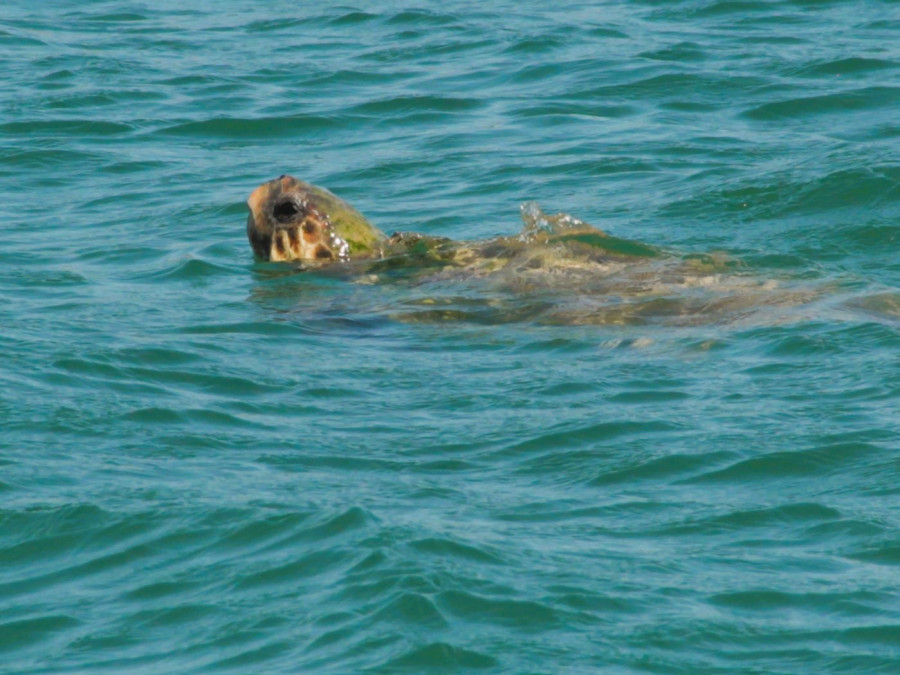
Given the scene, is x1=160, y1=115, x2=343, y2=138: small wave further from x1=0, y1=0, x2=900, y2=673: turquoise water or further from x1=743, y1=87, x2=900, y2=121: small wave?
x1=743, y1=87, x2=900, y2=121: small wave

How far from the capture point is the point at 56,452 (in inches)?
264

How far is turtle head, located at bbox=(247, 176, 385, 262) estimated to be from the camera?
10352 millimetres

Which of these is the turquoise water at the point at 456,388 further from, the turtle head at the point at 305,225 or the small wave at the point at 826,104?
the turtle head at the point at 305,225

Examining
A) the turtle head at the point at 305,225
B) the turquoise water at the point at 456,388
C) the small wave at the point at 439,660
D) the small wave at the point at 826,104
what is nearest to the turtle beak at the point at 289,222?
the turtle head at the point at 305,225

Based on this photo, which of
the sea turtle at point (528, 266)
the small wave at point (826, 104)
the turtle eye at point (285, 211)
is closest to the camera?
the sea turtle at point (528, 266)

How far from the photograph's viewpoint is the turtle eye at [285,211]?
10344mm

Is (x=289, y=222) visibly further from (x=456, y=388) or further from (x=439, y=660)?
(x=439, y=660)

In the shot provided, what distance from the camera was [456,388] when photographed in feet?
24.8

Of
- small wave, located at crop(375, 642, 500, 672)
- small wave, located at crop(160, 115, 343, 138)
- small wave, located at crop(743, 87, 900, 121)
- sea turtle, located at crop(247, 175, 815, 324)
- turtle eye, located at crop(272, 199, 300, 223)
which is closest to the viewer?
small wave, located at crop(375, 642, 500, 672)

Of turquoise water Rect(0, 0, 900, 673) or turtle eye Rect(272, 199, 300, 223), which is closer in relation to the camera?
turquoise water Rect(0, 0, 900, 673)

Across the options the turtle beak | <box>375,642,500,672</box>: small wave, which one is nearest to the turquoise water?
<box>375,642,500,672</box>: small wave

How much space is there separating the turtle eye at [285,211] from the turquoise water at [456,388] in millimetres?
411

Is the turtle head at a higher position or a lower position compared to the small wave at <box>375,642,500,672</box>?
higher

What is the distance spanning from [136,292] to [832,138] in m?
5.88
